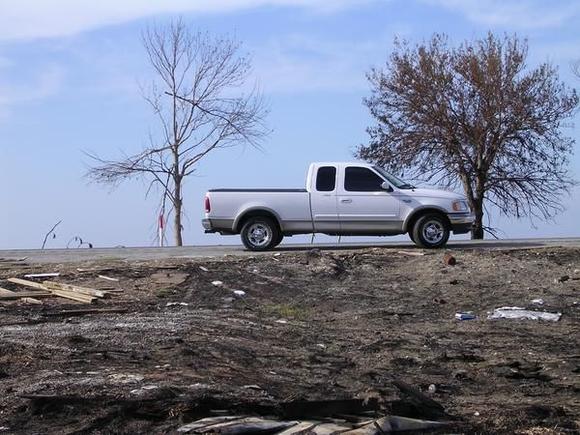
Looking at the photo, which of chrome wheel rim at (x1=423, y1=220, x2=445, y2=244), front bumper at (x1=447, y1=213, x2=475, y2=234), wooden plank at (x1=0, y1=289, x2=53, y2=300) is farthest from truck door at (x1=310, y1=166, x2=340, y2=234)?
wooden plank at (x1=0, y1=289, x2=53, y2=300)

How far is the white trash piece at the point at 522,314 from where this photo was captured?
45.6 feet

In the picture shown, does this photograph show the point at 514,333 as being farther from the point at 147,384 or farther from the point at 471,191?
the point at 471,191

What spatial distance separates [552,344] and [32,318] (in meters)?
6.83

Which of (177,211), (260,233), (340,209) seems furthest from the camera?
(177,211)

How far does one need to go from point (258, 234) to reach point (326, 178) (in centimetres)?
199

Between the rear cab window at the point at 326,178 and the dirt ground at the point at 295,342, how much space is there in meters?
2.20

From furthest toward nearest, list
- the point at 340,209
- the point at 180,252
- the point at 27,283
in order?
the point at 180,252, the point at 340,209, the point at 27,283

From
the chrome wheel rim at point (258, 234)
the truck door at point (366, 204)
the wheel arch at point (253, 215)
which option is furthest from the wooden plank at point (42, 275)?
the truck door at point (366, 204)

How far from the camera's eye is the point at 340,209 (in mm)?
20906

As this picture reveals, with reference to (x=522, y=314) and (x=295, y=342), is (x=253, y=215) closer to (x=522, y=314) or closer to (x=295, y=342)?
(x=522, y=314)

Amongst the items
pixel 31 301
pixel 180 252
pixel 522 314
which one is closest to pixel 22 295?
pixel 31 301

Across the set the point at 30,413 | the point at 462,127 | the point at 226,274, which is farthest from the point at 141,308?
the point at 462,127

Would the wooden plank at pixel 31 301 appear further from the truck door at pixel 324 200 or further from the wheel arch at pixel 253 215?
the truck door at pixel 324 200

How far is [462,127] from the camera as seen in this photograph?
125 ft
